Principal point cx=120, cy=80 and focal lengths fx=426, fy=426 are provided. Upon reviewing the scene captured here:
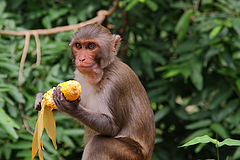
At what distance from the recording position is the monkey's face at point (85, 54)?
4.66m

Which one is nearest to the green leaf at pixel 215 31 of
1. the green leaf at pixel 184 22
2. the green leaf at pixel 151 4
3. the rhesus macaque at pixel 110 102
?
the green leaf at pixel 184 22

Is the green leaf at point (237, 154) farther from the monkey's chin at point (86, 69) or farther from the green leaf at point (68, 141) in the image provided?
the monkey's chin at point (86, 69)

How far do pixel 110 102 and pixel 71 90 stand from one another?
75cm

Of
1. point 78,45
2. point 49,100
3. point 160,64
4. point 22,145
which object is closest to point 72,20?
point 160,64

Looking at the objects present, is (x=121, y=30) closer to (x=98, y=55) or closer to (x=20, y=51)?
(x=20, y=51)

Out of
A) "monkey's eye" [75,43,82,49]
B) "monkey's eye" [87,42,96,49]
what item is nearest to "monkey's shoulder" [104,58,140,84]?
"monkey's eye" [87,42,96,49]

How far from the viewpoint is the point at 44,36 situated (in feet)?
25.4

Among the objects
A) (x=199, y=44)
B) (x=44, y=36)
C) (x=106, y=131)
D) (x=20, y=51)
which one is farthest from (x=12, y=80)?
(x=199, y=44)

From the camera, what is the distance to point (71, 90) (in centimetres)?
413

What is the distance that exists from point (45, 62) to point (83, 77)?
82.4 inches

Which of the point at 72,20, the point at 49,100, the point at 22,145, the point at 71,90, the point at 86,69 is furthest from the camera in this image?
the point at 72,20

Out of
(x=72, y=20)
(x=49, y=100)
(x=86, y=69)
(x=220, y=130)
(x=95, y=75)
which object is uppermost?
(x=72, y=20)

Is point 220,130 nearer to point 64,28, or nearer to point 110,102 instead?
point 110,102

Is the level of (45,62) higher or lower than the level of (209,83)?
higher
